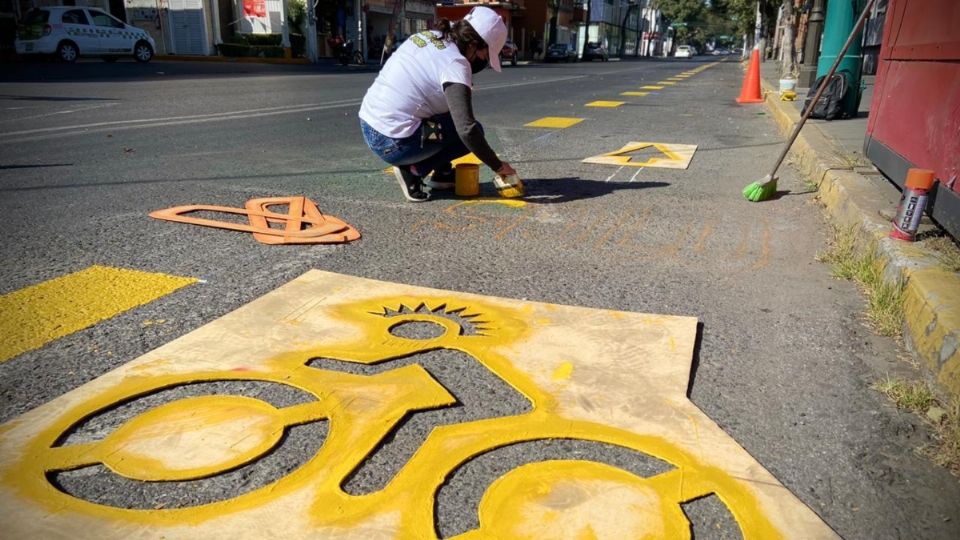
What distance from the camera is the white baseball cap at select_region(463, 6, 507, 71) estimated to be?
397cm

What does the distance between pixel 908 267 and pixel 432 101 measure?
2.72 m

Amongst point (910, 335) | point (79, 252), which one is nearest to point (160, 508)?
point (79, 252)

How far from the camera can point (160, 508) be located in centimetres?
153

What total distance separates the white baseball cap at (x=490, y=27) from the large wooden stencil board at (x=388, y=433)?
2.06 metres

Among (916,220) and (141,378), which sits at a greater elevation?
(916,220)

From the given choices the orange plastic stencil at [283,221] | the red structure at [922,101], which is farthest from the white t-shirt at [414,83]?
the red structure at [922,101]

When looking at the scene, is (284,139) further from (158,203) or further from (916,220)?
(916,220)

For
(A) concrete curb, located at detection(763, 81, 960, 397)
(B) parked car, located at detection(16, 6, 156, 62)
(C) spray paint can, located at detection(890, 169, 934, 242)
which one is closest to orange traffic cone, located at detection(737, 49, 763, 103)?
(A) concrete curb, located at detection(763, 81, 960, 397)

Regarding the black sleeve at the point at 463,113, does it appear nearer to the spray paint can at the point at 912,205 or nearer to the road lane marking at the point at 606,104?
the spray paint can at the point at 912,205

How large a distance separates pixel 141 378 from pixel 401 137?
2.54 metres

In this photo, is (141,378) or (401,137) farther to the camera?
(401,137)

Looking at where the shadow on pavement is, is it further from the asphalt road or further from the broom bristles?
the broom bristles

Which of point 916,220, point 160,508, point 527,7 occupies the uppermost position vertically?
point 527,7

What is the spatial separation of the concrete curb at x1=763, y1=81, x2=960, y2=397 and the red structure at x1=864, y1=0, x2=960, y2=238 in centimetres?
19
